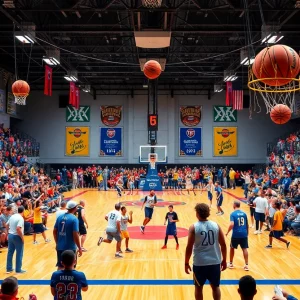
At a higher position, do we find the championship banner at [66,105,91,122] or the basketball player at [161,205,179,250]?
the championship banner at [66,105,91,122]

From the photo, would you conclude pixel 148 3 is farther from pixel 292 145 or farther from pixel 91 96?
pixel 91 96

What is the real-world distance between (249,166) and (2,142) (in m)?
21.5

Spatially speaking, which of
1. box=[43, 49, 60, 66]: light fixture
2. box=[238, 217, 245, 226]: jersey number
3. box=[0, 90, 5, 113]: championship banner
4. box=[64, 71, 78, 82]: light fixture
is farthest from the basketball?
box=[0, 90, 5, 113]: championship banner

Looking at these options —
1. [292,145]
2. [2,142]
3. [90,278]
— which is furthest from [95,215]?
[292,145]

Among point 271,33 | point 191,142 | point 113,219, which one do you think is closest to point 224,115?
point 191,142

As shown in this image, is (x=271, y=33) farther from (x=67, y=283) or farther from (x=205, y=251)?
(x=67, y=283)

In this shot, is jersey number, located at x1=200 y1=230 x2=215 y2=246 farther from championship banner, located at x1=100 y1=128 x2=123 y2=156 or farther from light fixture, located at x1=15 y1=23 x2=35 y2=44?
championship banner, located at x1=100 y1=128 x2=123 y2=156

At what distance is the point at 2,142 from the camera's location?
2697 cm

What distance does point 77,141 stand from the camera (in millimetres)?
36844

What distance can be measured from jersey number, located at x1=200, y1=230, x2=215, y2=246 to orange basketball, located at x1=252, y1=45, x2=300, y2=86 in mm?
2780

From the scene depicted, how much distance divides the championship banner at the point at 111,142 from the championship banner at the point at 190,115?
6023 millimetres

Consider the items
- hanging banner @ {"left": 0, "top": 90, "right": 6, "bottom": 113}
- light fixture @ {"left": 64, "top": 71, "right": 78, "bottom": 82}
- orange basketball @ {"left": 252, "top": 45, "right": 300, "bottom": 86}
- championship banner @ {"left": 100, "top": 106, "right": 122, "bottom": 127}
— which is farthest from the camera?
championship banner @ {"left": 100, "top": 106, "right": 122, "bottom": 127}

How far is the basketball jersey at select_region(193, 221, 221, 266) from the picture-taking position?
16.3 ft

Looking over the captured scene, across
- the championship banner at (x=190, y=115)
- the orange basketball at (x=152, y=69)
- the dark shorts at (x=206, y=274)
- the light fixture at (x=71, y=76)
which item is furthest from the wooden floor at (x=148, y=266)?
the championship banner at (x=190, y=115)
